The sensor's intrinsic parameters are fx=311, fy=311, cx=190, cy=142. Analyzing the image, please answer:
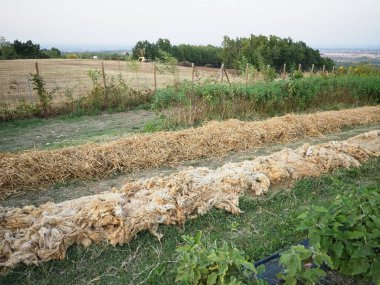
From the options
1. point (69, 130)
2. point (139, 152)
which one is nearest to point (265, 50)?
point (69, 130)

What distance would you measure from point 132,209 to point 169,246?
68 cm

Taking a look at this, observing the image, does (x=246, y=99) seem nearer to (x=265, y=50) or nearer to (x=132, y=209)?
(x=132, y=209)

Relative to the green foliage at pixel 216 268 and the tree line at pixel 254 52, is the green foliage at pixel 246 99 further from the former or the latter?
the tree line at pixel 254 52

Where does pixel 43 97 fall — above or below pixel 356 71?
below

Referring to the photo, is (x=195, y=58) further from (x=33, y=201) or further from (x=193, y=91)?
(x=33, y=201)

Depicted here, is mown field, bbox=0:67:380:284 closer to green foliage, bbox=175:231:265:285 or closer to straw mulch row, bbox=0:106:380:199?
straw mulch row, bbox=0:106:380:199

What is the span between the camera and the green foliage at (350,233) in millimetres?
2277

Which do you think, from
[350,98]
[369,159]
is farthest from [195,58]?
[369,159]

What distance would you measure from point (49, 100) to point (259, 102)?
7424 millimetres

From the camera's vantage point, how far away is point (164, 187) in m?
4.27

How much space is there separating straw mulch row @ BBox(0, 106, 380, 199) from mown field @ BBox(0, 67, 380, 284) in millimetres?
22

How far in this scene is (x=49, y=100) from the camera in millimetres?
11188

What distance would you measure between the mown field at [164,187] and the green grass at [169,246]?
1cm

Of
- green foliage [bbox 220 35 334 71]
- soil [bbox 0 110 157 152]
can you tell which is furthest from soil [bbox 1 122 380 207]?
green foliage [bbox 220 35 334 71]
